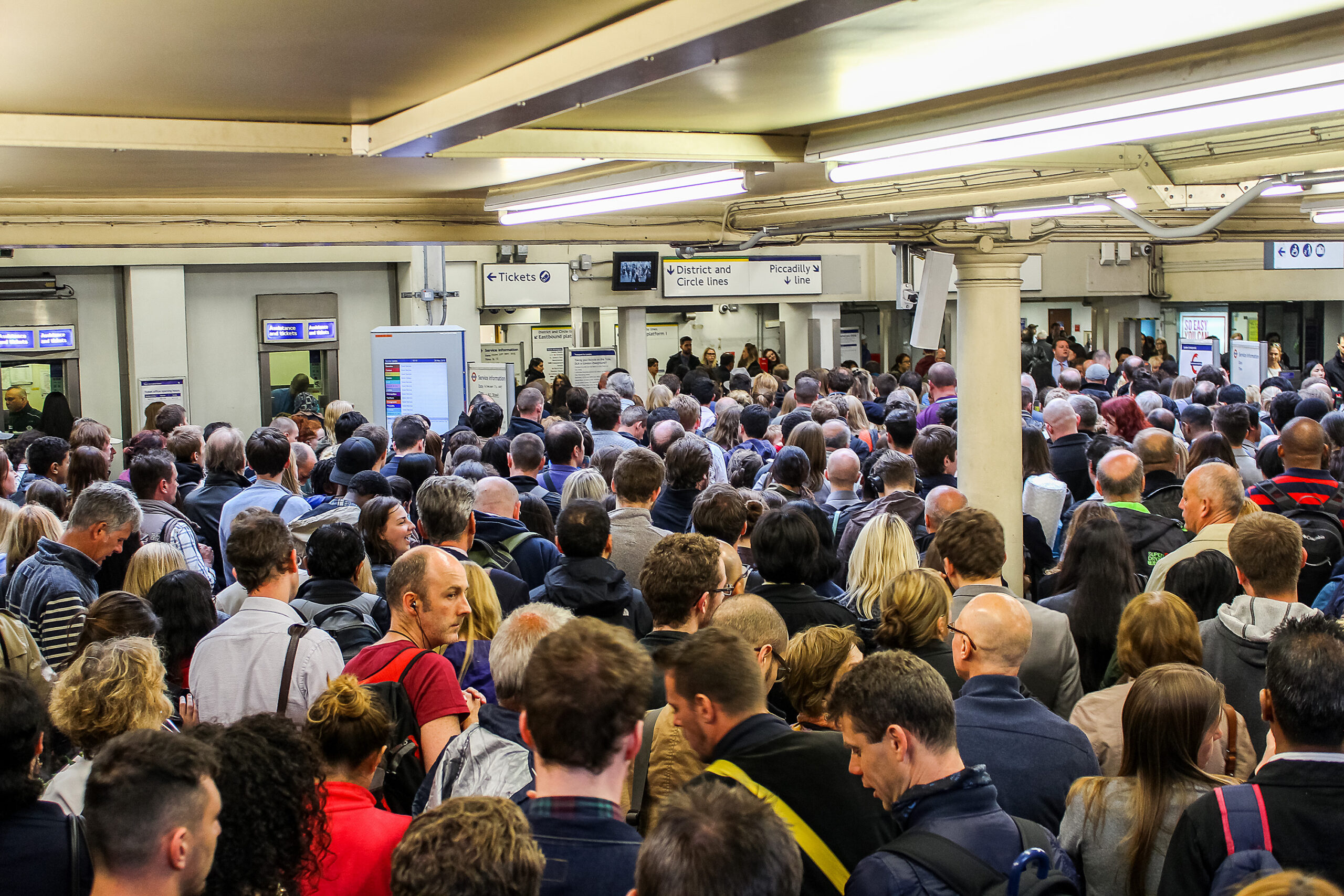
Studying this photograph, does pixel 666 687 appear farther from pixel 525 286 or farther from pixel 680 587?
pixel 525 286

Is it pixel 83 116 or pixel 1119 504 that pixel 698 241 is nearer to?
pixel 1119 504

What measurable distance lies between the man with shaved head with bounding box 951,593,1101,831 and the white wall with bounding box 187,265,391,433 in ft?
36.6

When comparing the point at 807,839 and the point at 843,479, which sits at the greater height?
the point at 843,479

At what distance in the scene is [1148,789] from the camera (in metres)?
2.74

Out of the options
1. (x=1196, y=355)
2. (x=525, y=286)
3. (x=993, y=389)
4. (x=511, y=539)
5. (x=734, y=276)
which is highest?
(x=734, y=276)

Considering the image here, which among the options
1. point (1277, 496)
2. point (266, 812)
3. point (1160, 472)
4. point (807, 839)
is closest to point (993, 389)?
point (1160, 472)

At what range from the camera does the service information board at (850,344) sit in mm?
19094

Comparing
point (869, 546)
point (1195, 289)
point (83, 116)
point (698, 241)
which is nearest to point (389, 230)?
point (698, 241)

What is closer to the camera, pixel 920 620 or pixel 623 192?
pixel 920 620

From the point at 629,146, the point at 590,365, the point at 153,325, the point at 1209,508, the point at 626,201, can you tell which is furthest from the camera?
the point at 590,365

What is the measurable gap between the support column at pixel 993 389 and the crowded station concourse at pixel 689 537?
0.09ft

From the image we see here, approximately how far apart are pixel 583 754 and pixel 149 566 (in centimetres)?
294

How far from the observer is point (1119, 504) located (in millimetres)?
5645

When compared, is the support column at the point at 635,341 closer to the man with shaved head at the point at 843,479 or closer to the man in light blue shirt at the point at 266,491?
the man with shaved head at the point at 843,479
